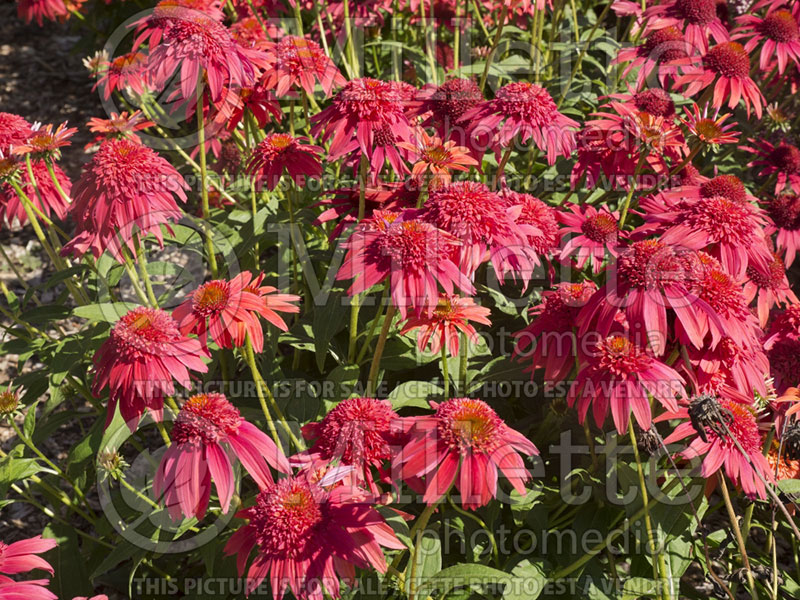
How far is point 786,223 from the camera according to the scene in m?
3.01

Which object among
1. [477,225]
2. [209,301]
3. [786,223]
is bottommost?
[786,223]

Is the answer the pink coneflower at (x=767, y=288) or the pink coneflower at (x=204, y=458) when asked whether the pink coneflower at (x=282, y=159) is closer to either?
the pink coneflower at (x=204, y=458)

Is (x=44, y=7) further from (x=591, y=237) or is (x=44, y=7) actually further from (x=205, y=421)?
(x=205, y=421)

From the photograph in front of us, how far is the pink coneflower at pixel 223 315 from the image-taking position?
1.75 m

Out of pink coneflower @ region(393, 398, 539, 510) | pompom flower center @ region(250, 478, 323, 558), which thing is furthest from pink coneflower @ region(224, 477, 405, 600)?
pink coneflower @ region(393, 398, 539, 510)

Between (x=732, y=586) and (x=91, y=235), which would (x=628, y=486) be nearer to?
(x=732, y=586)

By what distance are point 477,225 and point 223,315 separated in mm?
638

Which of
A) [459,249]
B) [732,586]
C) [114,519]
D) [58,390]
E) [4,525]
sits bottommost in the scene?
[4,525]

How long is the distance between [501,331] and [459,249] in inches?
34.4

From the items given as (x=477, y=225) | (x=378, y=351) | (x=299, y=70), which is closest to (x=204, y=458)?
(x=378, y=351)

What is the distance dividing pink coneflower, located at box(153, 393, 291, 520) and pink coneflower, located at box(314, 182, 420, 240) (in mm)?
745

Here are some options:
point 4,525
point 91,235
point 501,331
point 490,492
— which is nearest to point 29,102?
point 4,525

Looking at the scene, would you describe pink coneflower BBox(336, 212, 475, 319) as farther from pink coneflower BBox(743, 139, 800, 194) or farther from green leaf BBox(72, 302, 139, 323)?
pink coneflower BBox(743, 139, 800, 194)

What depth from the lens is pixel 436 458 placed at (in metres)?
1.51
